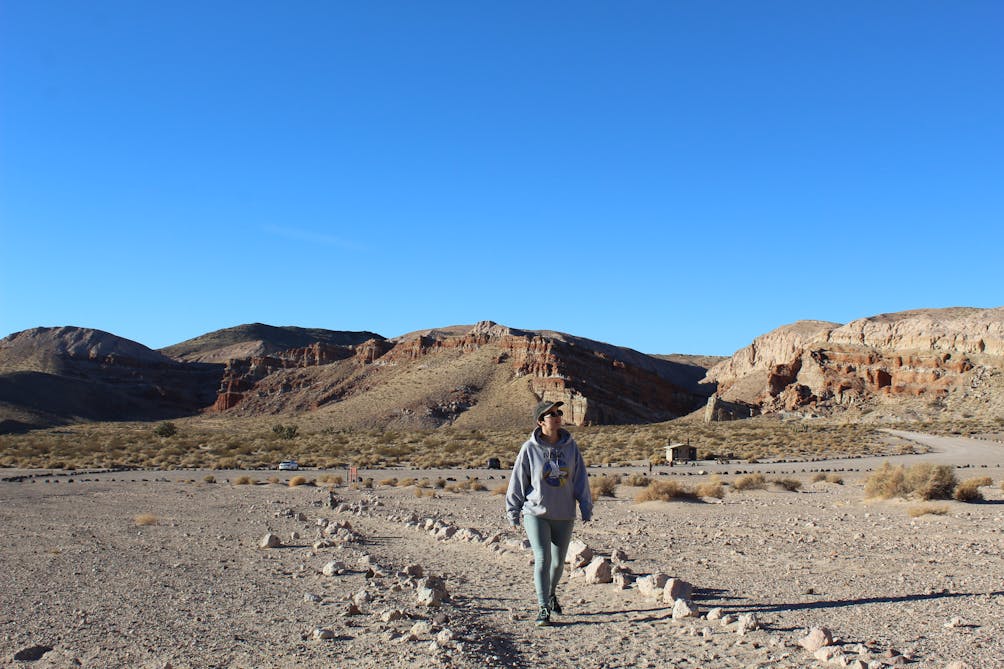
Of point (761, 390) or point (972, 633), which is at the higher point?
point (761, 390)

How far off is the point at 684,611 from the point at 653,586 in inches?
35.5

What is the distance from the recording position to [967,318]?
325 ft

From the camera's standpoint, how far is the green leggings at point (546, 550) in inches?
272

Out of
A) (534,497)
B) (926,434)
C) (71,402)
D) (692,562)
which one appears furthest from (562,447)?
(71,402)

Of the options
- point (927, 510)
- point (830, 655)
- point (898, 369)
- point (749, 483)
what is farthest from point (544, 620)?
point (898, 369)

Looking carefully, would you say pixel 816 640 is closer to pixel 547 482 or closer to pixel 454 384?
pixel 547 482

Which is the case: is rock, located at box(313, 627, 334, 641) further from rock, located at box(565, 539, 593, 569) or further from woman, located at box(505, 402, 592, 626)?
rock, located at box(565, 539, 593, 569)

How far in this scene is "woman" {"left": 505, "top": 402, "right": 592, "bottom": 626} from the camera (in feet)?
22.7

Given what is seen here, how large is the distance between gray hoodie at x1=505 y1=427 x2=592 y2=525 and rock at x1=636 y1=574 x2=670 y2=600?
44.5 inches

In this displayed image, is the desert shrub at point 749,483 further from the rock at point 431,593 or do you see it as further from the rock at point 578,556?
the rock at point 431,593

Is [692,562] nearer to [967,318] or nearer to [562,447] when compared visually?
[562,447]

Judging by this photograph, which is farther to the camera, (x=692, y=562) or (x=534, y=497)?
(x=692, y=562)

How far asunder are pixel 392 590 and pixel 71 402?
126110 mm

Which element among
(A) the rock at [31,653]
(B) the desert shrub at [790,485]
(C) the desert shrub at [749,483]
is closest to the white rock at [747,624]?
(A) the rock at [31,653]
